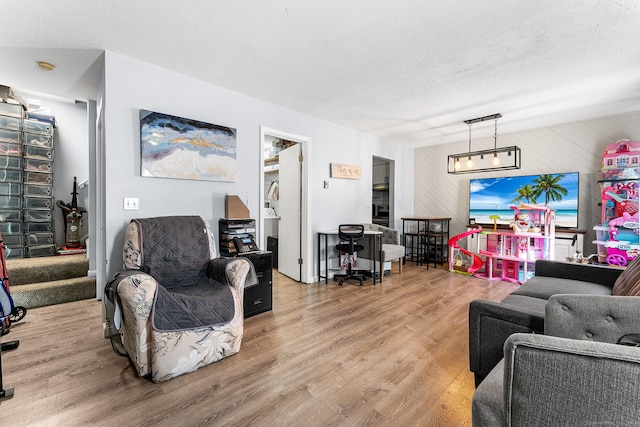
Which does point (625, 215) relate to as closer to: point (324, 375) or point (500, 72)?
point (500, 72)

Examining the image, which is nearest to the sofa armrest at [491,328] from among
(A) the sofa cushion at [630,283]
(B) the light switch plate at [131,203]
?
(A) the sofa cushion at [630,283]

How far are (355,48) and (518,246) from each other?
4049 mm

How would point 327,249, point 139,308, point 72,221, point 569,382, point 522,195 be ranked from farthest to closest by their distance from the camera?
point 522,195 < point 327,249 < point 72,221 < point 139,308 < point 569,382

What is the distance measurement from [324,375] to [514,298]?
5.24 ft

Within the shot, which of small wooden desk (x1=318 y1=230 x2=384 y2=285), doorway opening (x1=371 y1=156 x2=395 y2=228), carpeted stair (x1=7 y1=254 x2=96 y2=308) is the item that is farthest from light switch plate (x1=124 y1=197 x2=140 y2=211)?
doorway opening (x1=371 y1=156 x2=395 y2=228)

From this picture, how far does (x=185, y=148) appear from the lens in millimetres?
2945

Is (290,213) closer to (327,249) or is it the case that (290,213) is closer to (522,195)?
(327,249)

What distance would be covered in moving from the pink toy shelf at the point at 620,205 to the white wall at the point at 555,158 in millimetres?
398

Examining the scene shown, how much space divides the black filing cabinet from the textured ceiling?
2.01m

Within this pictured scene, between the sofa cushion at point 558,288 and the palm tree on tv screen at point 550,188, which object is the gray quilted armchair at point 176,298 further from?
the palm tree on tv screen at point 550,188

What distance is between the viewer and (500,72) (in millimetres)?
2918

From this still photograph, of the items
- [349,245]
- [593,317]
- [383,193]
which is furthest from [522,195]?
[593,317]

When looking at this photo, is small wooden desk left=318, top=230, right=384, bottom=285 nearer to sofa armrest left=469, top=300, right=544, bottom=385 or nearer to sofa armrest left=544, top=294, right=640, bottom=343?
sofa armrest left=469, top=300, right=544, bottom=385

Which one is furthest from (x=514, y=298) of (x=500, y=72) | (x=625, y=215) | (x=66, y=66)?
(x=66, y=66)
